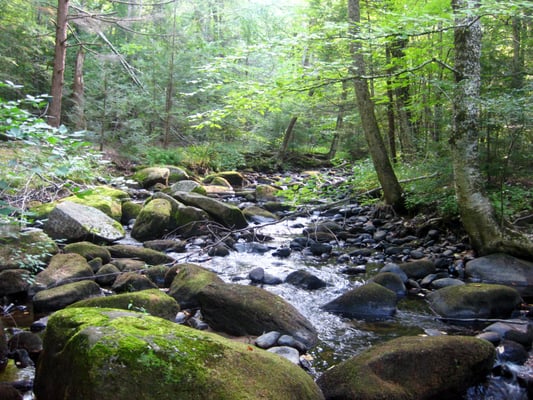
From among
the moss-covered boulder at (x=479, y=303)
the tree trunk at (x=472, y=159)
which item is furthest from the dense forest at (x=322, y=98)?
the moss-covered boulder at (x=479, y=303)

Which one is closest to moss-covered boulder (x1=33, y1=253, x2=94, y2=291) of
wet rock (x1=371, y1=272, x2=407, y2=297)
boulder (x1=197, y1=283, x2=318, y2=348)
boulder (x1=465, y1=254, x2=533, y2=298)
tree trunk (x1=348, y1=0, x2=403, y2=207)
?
boulder (x1=197, y1=283, x2=318, y2=348)

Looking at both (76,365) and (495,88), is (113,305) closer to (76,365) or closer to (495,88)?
(76,365)

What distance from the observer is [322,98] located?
13742mm

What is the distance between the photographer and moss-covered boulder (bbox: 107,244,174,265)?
716 centimetres

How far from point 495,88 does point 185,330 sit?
276 inches

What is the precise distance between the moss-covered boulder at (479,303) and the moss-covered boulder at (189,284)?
9.94 ft

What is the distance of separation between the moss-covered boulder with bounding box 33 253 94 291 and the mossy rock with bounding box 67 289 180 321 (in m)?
1.25

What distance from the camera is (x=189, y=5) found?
2167cm

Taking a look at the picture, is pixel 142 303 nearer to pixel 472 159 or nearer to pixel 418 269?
pixel 418 269

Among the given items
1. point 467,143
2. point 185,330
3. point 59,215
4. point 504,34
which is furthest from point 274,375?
point 504,34

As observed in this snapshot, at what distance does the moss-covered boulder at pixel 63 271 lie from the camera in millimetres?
5805

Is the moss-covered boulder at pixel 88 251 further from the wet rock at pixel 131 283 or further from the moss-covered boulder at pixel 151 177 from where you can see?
the moss-covered boulder at pixel 151 177

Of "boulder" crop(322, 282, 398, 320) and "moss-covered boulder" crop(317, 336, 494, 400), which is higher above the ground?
"moss-covered boulder" crop(317, 336, 494, 400)

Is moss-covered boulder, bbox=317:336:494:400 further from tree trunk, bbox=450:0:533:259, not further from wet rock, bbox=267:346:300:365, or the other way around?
tree trunk, bbox=450:0:533:259
